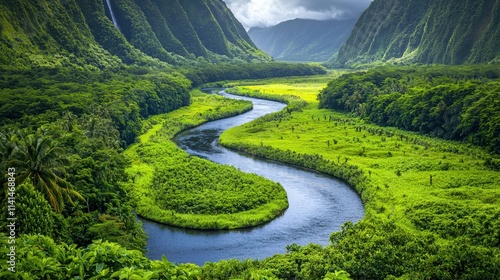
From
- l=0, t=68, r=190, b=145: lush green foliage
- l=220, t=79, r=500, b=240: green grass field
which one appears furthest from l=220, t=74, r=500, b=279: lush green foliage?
l=0, t=68, r=190, b=145: lush green foliage

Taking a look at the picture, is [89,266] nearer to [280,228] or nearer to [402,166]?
[280,228]

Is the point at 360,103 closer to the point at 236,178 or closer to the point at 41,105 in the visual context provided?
the point at 236,178

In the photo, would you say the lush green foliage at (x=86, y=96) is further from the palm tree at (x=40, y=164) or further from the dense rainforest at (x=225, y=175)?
the palm tree at (x=40, y=164)

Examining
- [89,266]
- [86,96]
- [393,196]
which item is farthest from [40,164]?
[86,96]

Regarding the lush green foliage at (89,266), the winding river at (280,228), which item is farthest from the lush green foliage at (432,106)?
the lush green foliage at (89,266)

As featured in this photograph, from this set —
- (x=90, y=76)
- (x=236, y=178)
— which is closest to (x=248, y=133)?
(x=236, y=178)

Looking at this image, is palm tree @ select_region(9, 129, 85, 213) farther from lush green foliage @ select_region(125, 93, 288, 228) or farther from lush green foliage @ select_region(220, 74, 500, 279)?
lush green foliage @ select_region(125, 93, 288, 228)
